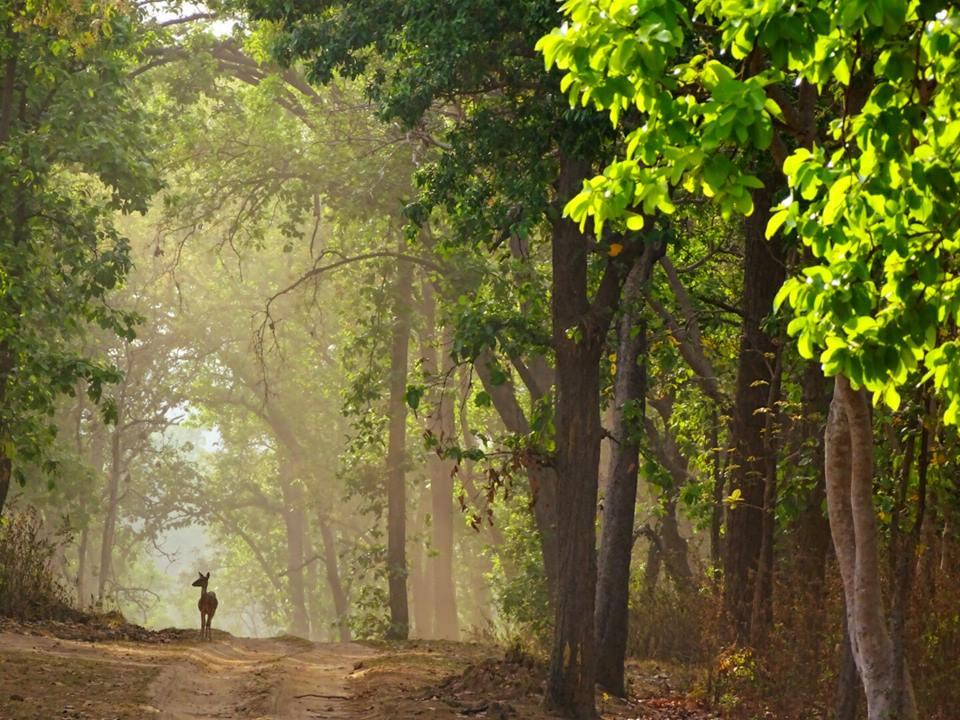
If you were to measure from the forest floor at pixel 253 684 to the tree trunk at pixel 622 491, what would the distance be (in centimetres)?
64

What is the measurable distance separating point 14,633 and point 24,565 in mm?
2993

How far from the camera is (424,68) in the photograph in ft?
43.8

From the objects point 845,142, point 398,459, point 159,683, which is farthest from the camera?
point 398,459

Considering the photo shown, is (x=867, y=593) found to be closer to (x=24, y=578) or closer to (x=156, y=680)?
(x=156, y=680)

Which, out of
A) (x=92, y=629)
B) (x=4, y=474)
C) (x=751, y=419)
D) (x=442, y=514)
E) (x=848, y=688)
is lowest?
(x=848, y=688)

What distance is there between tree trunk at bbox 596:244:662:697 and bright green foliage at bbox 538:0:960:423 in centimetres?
762

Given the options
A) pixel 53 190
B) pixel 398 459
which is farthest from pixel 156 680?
pixel 398 459

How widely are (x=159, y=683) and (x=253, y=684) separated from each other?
122 centimetres

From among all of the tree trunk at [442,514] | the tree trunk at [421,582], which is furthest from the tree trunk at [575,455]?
the tree trunk at [421,582]

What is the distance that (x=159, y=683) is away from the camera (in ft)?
44.8

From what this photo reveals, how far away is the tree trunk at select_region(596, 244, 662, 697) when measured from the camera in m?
14.7

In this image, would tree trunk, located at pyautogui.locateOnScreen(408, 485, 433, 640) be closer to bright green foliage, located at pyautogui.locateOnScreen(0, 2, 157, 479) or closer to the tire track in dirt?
bright green foliage, located at pyautogui.locateOnScreen(0, 2, 157, 479)

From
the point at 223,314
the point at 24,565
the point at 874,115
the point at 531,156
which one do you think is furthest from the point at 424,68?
the point at 223,314

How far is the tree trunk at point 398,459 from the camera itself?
93.7 ft
